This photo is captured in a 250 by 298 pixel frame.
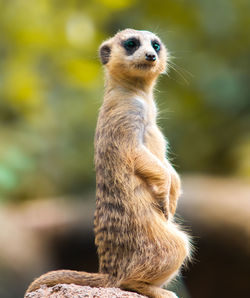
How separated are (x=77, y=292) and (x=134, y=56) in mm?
1191

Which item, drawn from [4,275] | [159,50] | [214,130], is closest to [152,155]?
[159,50]

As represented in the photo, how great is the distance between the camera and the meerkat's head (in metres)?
3.11

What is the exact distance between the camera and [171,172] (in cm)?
316

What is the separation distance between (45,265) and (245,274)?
237 centimetres

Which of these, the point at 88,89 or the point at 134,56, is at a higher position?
the point at 134,56

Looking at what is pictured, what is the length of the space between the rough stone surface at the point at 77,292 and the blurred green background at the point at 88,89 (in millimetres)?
2907

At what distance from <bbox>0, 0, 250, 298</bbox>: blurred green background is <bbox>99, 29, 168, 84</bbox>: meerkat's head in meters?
2.71

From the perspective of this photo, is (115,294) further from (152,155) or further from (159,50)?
(159,50)

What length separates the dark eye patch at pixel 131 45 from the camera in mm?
3204

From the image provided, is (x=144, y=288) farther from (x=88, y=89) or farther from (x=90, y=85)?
(x=88, y=89)

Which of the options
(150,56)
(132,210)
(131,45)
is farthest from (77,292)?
(131,45)

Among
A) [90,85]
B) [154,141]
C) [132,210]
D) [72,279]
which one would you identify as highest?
[154,141]

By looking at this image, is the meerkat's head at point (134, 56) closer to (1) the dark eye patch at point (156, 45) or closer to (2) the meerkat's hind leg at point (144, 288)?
(1) the dark eye patch at point (156, 45)

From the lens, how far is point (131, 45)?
10.6 feet
